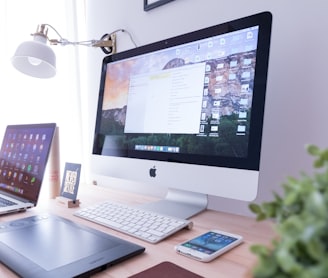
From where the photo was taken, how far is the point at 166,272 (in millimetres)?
459

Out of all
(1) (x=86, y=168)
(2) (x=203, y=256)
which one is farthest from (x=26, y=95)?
(2) (x=203, y=256)

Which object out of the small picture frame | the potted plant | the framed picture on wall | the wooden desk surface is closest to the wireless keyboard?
the wooden desk surface

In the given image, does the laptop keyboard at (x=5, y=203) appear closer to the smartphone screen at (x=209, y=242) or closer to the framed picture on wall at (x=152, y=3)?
the smartphone screen at (x=209, y=242)

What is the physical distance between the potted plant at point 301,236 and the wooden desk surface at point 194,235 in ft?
0.30

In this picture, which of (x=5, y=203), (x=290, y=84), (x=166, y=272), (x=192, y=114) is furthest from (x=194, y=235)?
Result: (x=5, y=203)

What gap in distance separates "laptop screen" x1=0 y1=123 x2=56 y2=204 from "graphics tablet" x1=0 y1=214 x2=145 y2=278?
227 mm

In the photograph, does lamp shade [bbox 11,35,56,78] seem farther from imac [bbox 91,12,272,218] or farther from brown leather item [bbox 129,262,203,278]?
brown leather item [bbox 129,262,203,278]

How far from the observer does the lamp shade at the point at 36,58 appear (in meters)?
0.97

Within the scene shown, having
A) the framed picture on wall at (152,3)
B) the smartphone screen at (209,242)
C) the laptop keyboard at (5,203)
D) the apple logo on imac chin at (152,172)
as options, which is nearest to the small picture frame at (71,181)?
the laptop keyboard at (5,203)

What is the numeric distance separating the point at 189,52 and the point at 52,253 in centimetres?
57

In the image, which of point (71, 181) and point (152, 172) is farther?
point (71, 181)

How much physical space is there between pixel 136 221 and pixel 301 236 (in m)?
0.57

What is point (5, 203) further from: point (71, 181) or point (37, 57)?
point (37, 57)

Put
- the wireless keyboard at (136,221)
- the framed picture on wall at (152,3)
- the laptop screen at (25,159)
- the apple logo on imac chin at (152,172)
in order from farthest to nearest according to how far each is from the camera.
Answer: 1. the framed picture on wall at (152,3)
2. the laptop screen at (25,159)
3. the apple logo on imac chin at (152,172)
4. the wireless keyboard at (136,221)
